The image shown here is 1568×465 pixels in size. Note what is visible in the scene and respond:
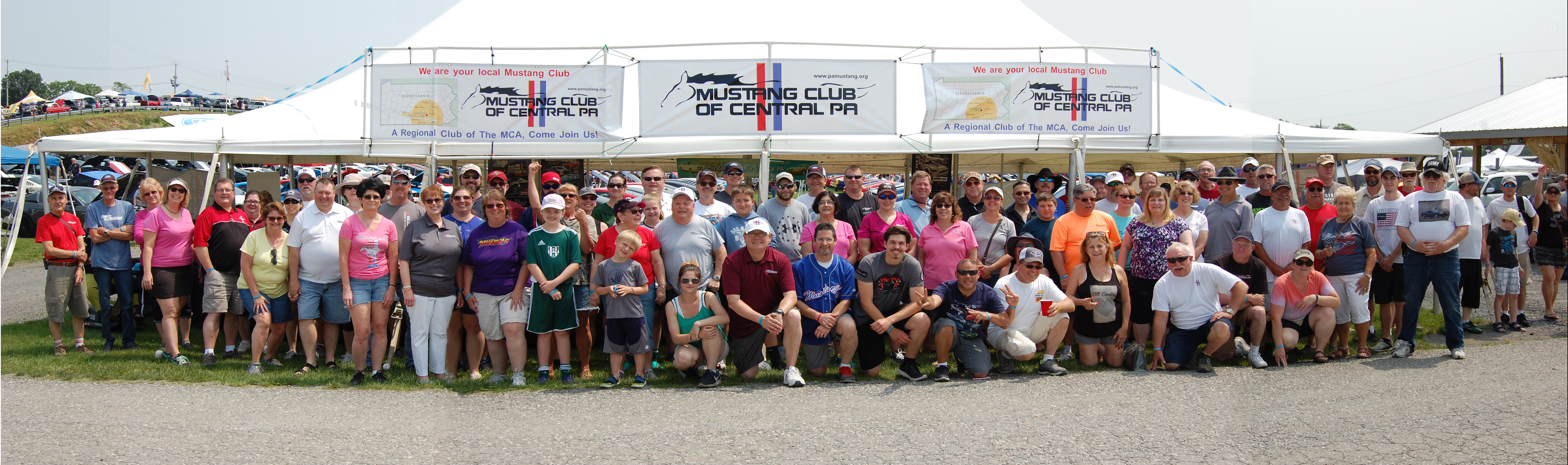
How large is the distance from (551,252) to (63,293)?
4793mm

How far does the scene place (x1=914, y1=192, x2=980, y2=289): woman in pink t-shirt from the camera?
6762 mm

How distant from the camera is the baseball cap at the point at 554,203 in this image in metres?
6.11

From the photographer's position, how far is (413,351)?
20.1ft

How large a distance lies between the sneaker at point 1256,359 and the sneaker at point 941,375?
2.39 meters

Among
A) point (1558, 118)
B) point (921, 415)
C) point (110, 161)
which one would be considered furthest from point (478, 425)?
point (110, 161)

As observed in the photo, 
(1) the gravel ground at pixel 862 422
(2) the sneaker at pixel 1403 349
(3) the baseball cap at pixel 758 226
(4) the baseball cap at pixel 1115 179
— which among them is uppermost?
(4) the baseball cap at pixel 1115 179

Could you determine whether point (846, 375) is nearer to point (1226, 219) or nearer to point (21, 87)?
point (1226, 219)

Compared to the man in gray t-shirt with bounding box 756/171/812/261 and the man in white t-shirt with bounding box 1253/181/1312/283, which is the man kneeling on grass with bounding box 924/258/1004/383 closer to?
the man in gray t-shirt with bounding box 756/171/812/261

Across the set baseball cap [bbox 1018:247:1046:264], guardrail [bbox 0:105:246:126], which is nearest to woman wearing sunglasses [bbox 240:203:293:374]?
baseball cap [bbox 1018:247:1046:264]

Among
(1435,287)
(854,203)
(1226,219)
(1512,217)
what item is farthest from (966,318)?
(1512,217)

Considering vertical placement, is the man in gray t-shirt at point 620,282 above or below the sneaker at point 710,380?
above

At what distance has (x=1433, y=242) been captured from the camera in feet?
22.2

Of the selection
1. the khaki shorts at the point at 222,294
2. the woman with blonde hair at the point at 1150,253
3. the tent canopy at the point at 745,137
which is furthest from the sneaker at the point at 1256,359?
the khaki shorts at the point at 222,294

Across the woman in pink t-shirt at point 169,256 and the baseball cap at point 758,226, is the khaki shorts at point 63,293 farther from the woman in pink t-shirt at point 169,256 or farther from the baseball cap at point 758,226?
the baseball cap at point 758,226
